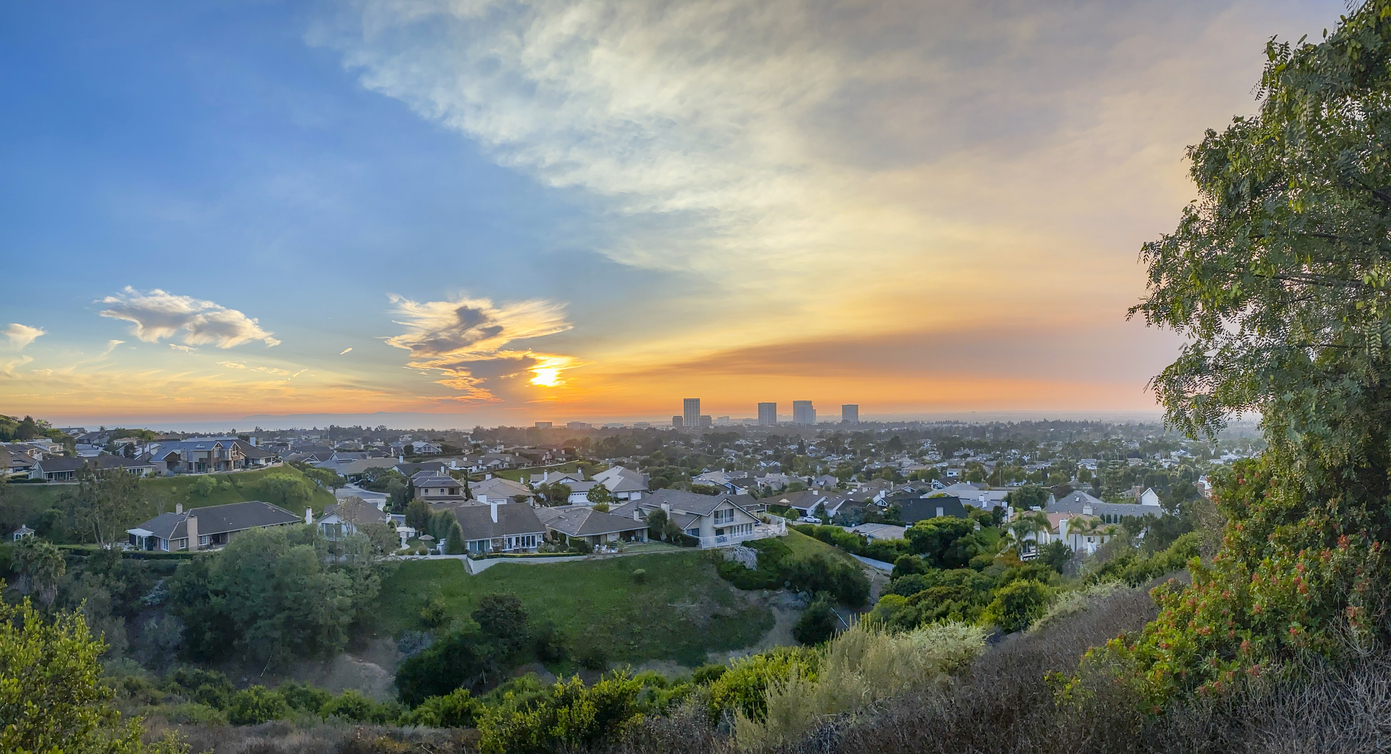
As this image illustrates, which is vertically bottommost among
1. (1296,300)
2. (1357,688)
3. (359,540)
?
(359,540)

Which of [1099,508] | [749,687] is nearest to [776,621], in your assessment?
[749,687]

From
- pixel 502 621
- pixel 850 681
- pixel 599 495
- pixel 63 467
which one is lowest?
pixel 502 621

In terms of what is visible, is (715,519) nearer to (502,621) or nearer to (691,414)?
(502,621)

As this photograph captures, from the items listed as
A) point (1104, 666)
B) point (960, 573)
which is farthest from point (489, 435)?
point (1104, 666)

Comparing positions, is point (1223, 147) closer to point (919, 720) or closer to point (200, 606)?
point (919, 720)

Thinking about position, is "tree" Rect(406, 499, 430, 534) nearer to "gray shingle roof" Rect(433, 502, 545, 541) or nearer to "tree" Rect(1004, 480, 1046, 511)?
"gray shingle roof" Rect(433, 502, 545, 541)

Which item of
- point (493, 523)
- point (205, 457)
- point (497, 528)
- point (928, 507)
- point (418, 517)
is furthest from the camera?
point (205, 457)

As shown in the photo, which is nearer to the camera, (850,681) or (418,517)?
(850,681)
